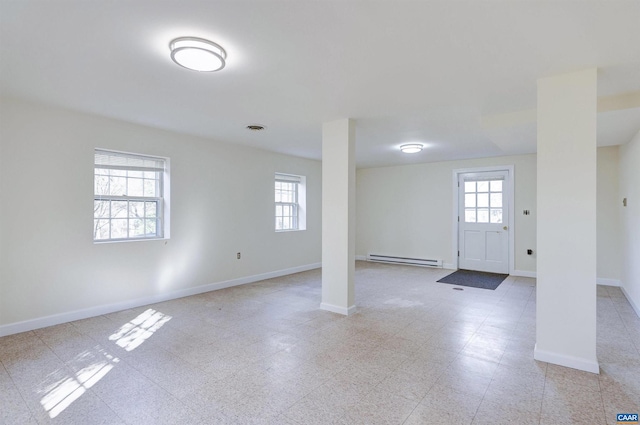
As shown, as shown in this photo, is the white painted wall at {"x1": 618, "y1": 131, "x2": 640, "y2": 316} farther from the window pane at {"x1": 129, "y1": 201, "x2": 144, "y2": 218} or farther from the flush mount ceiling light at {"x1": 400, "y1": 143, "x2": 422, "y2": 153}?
the window pane at {"x1": 129, "y1": 201, "x2": 144, "y2": 218}

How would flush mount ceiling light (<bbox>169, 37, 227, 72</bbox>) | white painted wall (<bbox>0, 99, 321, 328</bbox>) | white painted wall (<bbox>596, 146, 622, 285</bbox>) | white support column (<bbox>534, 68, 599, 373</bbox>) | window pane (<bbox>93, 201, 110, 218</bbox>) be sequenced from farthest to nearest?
white painted wall (<bbox>596, 146, 622, 285</bbox>)
window pane (<bbox>93, 201, 110, 218</bbox>)
white painted wall (<bbox>0, 99, 321, 328</bbox>)
white support column (<bbox>534, 68, 599, 373</bbox>)
flush mount ceiling light (<bbox>169, 37, 227, 72</bbox>)

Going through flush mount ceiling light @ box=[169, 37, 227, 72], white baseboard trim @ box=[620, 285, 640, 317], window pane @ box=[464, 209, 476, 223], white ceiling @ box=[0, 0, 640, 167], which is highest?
white ceiling @ box=[0, 0, 640, 167]

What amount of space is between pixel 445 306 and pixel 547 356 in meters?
1.61

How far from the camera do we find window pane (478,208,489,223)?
21.5 ft

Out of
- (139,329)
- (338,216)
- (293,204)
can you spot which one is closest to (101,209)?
(139,329)

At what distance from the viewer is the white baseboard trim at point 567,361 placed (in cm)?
248

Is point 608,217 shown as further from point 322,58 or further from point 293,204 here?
point 322,58

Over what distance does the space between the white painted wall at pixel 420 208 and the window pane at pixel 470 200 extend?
324mm

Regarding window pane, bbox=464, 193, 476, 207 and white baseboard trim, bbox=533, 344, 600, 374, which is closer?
white baseboard trim, bbox=533, 344, 600, 374

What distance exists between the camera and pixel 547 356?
2.64m

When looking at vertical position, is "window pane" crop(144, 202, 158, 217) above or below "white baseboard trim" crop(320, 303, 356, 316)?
above

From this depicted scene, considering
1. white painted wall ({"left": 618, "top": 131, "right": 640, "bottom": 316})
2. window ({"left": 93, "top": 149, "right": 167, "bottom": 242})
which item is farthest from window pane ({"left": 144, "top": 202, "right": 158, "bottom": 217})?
white painted wall ({"left": 618, "top": 131, "right": 640, "bottom": 316})

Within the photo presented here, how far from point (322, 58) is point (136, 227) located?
342cm

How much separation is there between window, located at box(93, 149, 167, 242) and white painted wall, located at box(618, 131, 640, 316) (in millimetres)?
6059
